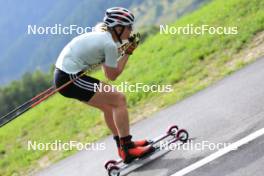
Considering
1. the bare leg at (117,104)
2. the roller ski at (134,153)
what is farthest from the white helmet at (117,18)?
the roller ski at (134,153)

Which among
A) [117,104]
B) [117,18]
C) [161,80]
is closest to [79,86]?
[117,104]

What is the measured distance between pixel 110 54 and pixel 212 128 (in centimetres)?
206

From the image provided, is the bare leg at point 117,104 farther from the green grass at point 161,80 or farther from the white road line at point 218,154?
the green grass at point 161,80

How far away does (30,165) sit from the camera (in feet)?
34.8

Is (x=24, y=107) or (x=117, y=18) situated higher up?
(x=117, y=18)

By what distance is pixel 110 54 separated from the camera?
631 centimetres

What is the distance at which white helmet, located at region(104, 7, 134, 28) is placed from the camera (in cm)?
643

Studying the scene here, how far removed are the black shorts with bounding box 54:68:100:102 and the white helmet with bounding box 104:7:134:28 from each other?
2.79ft

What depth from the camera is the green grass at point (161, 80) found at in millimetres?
10625

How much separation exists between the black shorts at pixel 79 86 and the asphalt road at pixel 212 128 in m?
1.36

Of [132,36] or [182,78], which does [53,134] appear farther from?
[132,36]

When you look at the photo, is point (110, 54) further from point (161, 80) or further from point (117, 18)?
point (161, 80)

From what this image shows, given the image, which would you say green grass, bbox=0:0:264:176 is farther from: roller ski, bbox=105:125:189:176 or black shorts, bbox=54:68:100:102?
black shorts, bbox=54:68:100:102

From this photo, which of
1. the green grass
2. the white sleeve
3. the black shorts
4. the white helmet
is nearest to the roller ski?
the black shorts
